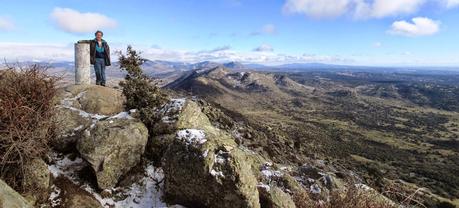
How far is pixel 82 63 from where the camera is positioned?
18.7m

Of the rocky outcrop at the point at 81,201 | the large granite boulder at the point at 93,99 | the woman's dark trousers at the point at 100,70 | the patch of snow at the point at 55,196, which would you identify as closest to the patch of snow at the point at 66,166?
the patch of snow at the point at 55,196

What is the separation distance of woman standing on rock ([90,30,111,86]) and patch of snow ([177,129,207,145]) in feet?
29.7

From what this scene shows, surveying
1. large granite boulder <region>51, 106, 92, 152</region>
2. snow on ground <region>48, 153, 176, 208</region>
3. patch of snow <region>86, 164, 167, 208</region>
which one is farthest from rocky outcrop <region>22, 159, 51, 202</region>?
large granite boulder <region>51, 106, 92, 152</region>

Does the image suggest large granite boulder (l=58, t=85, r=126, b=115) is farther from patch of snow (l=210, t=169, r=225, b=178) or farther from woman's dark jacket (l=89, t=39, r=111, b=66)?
Answer: patch of snow (l=210, t=169, r=225, b=178)

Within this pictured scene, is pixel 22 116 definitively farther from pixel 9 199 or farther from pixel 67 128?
pixel 67 128

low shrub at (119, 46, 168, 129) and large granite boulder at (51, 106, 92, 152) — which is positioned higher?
low shrub at (119, 46, 168, 129)

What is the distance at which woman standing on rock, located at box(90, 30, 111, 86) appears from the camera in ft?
63.2

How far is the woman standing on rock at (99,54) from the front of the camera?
19.2 meters

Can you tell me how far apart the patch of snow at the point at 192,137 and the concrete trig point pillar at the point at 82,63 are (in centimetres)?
844

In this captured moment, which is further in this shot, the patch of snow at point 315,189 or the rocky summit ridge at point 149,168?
the patch of snow at point 315,189

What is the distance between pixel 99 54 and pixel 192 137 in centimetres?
968

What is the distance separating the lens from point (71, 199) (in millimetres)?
11953

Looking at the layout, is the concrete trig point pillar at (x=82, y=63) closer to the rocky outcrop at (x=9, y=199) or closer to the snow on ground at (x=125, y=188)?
the snow on ground at (x=125, y=188)

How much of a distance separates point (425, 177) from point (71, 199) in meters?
111
